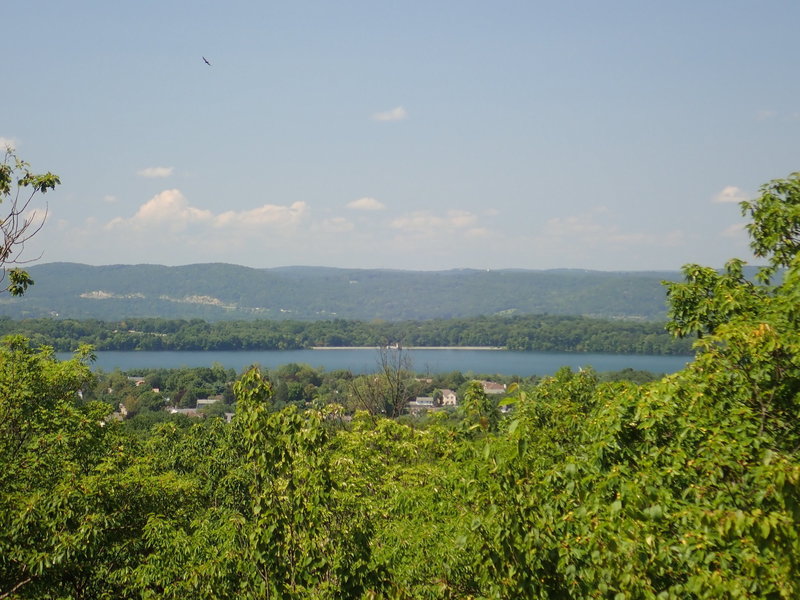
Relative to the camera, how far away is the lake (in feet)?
462

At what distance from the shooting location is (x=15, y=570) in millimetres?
8094

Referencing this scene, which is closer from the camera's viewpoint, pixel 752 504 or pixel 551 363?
pixel 752 504

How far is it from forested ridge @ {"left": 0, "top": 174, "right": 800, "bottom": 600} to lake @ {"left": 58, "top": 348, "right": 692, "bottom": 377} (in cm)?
12312

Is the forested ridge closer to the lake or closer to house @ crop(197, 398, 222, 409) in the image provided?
house @ crop(197, 398, 222, 409)

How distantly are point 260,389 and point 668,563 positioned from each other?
12.0 ft

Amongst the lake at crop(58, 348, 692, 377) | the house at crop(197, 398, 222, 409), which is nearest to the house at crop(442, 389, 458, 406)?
the lake at crop(58, 348, 692, 377)

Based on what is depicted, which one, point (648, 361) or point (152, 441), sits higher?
point (152, 441)

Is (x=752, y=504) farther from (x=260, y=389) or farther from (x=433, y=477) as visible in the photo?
(x=433, y=477)

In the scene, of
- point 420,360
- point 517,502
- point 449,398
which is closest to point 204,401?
point 449,398

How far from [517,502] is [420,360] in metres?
171

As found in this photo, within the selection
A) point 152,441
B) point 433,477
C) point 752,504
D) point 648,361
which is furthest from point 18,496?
point 648,361

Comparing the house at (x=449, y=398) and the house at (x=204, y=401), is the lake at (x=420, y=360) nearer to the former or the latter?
the house at (x=449, y=398)

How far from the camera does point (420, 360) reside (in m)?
175

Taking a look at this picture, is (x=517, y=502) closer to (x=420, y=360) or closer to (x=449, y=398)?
(x=449, y=398)
